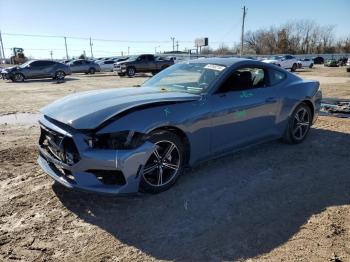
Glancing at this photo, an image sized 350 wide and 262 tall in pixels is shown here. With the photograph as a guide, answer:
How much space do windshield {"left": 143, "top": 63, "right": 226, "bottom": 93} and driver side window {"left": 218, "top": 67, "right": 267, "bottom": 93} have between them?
7.2 inches

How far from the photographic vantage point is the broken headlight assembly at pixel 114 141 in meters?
3.57

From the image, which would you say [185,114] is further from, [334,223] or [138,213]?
[334,223]

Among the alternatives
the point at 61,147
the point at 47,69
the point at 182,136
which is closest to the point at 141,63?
the point at 47,69

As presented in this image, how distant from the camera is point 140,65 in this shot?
90.8 ft

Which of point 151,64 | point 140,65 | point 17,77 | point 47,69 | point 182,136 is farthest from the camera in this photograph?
point 151,64

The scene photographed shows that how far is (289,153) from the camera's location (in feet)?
18.5

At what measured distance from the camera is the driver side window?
15.7ft

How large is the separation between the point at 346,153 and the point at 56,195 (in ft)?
14.6

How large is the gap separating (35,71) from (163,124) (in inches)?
908

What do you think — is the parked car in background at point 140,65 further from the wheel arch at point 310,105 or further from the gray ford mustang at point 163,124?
the gray ford mustang at point 163,124

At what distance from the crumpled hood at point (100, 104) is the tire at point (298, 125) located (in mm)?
2304

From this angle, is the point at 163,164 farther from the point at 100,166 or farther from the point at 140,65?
the point at 140,65

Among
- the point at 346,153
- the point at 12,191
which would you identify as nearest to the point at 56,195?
the point at 12,191

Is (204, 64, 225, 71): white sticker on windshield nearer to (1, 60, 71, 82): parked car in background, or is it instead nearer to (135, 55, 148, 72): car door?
(1, 60, 71, 82): parked car in background
